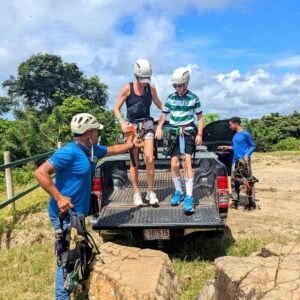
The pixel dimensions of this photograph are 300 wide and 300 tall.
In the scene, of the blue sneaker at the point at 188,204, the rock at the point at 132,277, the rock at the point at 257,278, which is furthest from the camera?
the blue sneaker at the point at 188,204

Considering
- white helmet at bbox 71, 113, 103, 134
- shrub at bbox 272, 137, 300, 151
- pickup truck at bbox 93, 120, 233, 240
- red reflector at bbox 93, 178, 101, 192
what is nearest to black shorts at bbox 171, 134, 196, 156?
pickup truck at bbox 93, 120, 233, 240

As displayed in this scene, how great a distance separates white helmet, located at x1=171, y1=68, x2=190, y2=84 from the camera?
552 centimetres

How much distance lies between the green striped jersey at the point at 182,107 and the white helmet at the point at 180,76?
0.22 meters

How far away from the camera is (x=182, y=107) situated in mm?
5660

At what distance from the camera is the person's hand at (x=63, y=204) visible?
3.67 m

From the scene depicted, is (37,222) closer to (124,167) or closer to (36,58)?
(124,167)

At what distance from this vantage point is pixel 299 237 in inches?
248

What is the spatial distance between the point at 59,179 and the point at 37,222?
4028 mm

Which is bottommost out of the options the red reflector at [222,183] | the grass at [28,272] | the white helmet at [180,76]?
the grass at [28,272]

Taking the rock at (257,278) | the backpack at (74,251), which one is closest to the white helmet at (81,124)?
the backpack at (74,251)

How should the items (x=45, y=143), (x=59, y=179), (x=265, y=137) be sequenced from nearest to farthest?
1. (x=59, y=179)
2. (x=45, y=143)
3. (x=265, y=137)

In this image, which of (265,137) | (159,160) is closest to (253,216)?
(159,160)

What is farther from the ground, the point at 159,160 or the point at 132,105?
the point at 132,105

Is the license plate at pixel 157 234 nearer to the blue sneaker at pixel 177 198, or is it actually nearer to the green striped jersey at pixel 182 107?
the blue sneaker at pixel 177 198
